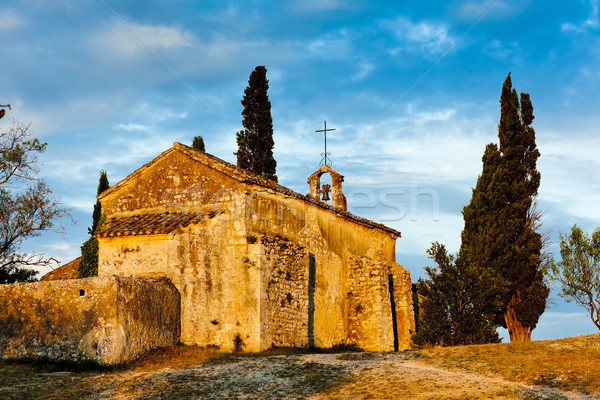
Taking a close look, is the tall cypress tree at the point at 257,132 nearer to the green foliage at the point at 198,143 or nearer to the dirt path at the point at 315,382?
the green foliage at the point at 198,143

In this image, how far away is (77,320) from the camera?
1485 cm

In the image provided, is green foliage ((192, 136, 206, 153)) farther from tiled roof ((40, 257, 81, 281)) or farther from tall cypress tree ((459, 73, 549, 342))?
tall cypress tree ((459, 73, 549, 342))

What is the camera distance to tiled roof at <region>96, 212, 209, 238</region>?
18359 mm

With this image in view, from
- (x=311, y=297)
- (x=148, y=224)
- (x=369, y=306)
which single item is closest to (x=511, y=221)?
(x=369, y=306)

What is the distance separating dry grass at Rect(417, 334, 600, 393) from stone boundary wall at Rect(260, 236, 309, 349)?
552 centimetres

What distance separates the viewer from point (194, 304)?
18.0 metres

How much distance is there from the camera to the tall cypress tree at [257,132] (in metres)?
29.8

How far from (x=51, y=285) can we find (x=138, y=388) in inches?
165

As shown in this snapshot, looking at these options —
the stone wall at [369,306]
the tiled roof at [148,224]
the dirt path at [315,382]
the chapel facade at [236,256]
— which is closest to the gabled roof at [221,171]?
the chapel facade at [236,256]

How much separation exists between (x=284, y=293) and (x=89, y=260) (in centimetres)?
681

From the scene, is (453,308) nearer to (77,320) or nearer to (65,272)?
(77,320)

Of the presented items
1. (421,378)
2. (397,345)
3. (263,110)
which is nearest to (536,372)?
(421,378)

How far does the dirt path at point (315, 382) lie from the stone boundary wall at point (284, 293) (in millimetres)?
3473

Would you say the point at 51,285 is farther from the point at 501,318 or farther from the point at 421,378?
the point at 501,318
